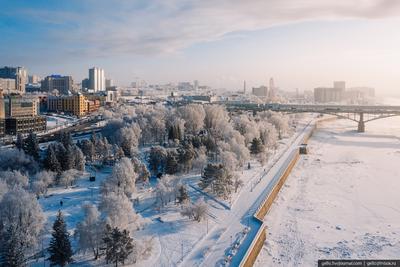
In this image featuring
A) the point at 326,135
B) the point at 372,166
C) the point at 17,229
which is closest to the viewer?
the point at 17,229

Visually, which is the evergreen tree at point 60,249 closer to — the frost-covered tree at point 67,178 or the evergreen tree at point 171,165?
the frost-covered tree at point 67,178

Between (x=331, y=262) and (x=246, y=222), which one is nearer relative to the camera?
(x=331, y=262)

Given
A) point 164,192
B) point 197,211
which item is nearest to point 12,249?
point 197,211

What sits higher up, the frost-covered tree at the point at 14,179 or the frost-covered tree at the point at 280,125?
the frost-covered tree at the point at 280,125

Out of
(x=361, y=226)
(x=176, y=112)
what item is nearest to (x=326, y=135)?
(x=176, y=112)

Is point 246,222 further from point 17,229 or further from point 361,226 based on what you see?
point 17,229

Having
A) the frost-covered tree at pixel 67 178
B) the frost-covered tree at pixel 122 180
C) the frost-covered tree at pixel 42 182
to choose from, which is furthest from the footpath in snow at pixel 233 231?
the frost-covered tree at pixel 42 182

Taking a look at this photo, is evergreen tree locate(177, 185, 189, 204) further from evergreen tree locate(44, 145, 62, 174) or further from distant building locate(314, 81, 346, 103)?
distant building locate(314, 81, 346, 103)
